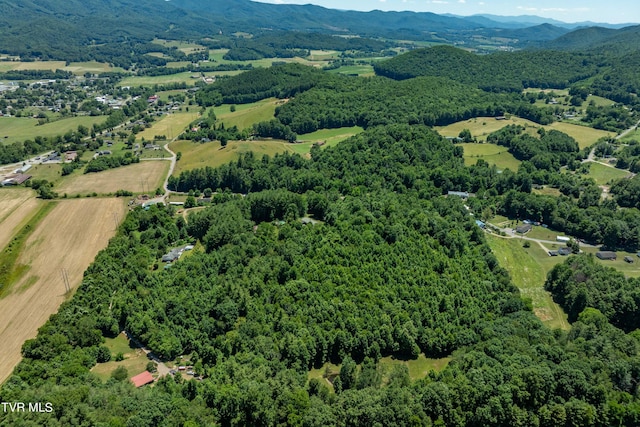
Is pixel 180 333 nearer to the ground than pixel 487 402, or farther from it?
nearer to the ground

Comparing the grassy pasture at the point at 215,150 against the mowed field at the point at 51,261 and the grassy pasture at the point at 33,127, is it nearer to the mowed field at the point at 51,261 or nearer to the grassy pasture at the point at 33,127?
the mowed field at the point at 51,261

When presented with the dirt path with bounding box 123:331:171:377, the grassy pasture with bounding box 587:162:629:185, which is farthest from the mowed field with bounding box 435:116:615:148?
the dirt path with bounding box 123:331:171:377

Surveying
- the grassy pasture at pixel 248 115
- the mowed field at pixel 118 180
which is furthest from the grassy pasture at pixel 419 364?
the grassy pasture at pixel 248 115

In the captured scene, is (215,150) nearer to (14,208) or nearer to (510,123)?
(14,208)

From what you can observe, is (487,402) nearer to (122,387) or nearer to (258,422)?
(258,422)

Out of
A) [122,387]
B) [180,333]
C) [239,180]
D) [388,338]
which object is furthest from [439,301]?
[239,180]
